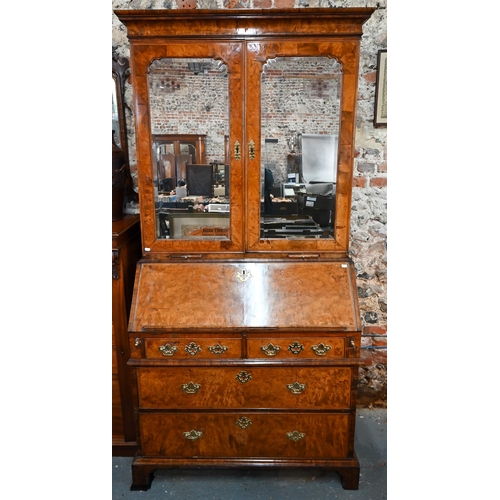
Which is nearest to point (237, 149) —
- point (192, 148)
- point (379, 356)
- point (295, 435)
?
point (192, 148)

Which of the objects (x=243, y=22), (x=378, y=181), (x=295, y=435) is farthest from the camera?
(x=378, y=181)

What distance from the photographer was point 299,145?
204 centimetres

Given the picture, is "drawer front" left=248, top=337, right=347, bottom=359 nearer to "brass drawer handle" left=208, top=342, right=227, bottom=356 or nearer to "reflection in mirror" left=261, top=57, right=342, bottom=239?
"brass drawer handle" left=208, top=342, right=227, bottom=356

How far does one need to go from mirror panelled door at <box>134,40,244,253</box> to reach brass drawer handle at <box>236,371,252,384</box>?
2.16 ft

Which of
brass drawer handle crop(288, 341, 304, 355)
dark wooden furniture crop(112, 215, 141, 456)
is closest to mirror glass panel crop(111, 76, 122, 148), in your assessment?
dark wooden furniture crop(112, 215, 141, 456)

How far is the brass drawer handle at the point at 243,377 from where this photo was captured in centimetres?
203

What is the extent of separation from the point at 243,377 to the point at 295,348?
311 millimetres

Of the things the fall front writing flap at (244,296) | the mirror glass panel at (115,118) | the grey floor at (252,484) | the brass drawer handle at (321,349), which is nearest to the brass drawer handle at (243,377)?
the fall front writing flap at (244,296)

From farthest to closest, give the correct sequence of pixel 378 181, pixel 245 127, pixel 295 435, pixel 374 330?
pixel 374 330 → pixel 378 181 → pixel 295 435 → pixel 245 127

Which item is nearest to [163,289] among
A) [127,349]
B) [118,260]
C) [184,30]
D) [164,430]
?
[118,260]

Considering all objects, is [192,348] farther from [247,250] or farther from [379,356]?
[379,356]

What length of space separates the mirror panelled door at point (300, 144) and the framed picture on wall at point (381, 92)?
587 mm

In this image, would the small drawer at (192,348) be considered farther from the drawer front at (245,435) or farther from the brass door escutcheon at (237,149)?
the brass door escutcheon at (237,149)

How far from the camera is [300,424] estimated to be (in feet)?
6.84
